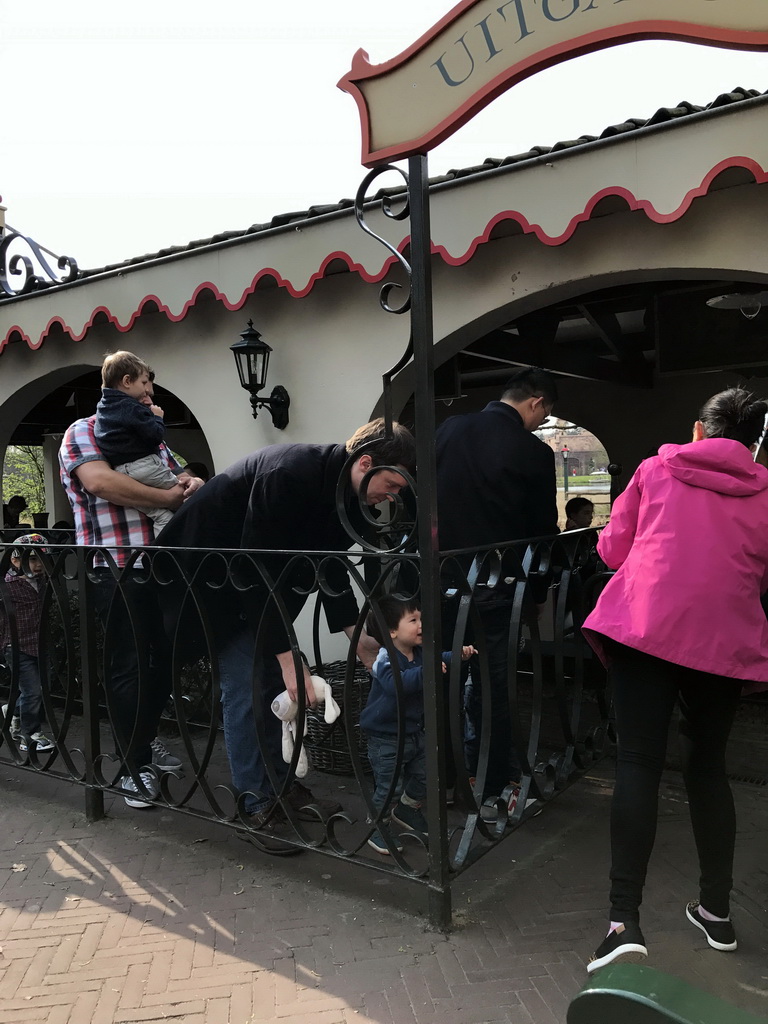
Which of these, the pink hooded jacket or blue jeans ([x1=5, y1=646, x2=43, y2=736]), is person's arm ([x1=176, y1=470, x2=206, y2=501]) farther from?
the pink hooded jacket

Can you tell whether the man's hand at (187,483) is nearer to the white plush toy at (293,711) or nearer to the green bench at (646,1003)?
the white plush toy at (293,711)

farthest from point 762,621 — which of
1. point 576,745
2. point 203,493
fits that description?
point 203,493

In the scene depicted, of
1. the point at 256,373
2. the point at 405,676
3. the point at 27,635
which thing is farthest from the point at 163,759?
the point at 256,373

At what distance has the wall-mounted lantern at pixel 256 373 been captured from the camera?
5004 millimetres

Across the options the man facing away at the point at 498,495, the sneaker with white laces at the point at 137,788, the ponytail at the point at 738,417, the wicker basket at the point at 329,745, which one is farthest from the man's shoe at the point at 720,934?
the sneaker with white laces at the point at 137,788

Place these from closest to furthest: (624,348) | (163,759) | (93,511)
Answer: (93,511) → (163,759) → (624,348)

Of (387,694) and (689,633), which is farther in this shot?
(387,694)

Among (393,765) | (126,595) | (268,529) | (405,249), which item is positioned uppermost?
(405,249)

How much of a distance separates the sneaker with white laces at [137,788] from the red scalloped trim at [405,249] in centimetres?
261

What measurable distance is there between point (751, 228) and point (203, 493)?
8.34 feet

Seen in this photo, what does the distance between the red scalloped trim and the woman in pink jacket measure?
46.9 inches

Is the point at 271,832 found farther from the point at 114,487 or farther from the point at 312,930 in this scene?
the point at 114,487

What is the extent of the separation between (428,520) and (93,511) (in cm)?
190

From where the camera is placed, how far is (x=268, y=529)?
3.04 meters
